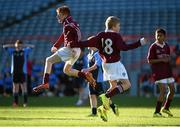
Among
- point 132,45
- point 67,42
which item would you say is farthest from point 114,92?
point 67,42

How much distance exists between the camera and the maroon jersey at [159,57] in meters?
13.1

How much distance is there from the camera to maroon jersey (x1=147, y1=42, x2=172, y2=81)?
13109 millimetres

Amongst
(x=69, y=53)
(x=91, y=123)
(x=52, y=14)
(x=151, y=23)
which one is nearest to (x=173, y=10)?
(x=151, y=23)

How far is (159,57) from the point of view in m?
13.1

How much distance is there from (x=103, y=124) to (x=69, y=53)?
2543 mm

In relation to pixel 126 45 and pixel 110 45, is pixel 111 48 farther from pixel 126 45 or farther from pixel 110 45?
pixel 126 45

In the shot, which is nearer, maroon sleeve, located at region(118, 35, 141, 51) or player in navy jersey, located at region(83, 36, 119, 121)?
maroon sleeve, located at region(118, 35, 141, 51)

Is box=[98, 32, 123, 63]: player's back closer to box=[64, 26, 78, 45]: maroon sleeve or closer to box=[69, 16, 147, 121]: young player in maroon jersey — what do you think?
box=[69, 16, 147, 121]: young player in maroon jersey

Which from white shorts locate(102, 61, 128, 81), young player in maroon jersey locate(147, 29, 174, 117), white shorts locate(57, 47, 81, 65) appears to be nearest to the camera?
white shorts locate(102, 61, 128, 81)

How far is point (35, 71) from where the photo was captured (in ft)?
88.2

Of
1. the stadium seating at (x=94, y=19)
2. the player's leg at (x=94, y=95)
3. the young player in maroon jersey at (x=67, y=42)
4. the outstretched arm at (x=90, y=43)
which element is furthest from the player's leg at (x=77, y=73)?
the stadium seating at (x=94, y=19)

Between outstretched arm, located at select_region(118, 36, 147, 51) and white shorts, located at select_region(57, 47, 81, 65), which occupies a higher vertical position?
outstretched arm, located at select_region(118, 36, 147, 51)

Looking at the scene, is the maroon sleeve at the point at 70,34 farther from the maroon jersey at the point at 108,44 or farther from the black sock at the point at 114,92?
the black sock at the point at 114,92

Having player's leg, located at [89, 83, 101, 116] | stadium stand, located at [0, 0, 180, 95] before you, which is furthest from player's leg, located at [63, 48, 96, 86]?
stadium stand, located at [0, 0, 180, 95]
